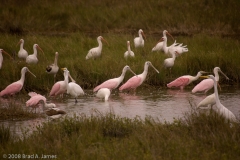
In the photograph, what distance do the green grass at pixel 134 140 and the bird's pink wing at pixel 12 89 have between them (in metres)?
3.99

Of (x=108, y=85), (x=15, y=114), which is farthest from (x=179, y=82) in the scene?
(x=15, y=114)

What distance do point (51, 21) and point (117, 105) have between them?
11.3m

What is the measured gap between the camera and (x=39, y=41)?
17.9m

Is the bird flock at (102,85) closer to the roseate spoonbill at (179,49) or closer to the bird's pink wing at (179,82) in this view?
the bird's pink wing at (179,82)

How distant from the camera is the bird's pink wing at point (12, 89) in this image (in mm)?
12523

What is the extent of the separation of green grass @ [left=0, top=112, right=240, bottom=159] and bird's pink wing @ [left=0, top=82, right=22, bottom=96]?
157 inches

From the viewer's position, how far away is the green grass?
726 cm

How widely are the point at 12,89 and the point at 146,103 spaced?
2980 millimetres

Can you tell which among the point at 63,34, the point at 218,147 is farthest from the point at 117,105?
the point at 63,34

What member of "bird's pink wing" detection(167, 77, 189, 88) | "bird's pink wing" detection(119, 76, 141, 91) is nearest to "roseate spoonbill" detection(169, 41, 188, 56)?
"bird's pink wing" detection(167, 77, 189, 88)

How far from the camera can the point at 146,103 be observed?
12172mm

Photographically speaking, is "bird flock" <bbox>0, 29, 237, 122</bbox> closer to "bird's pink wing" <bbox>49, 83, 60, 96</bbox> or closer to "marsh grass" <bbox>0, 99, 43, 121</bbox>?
"bird's pink wing" <bbox>49, 83, 60, 96</bbox>

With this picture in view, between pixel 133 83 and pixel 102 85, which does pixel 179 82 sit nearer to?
pixel 133 83

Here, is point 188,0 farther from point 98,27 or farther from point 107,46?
point 107,46
